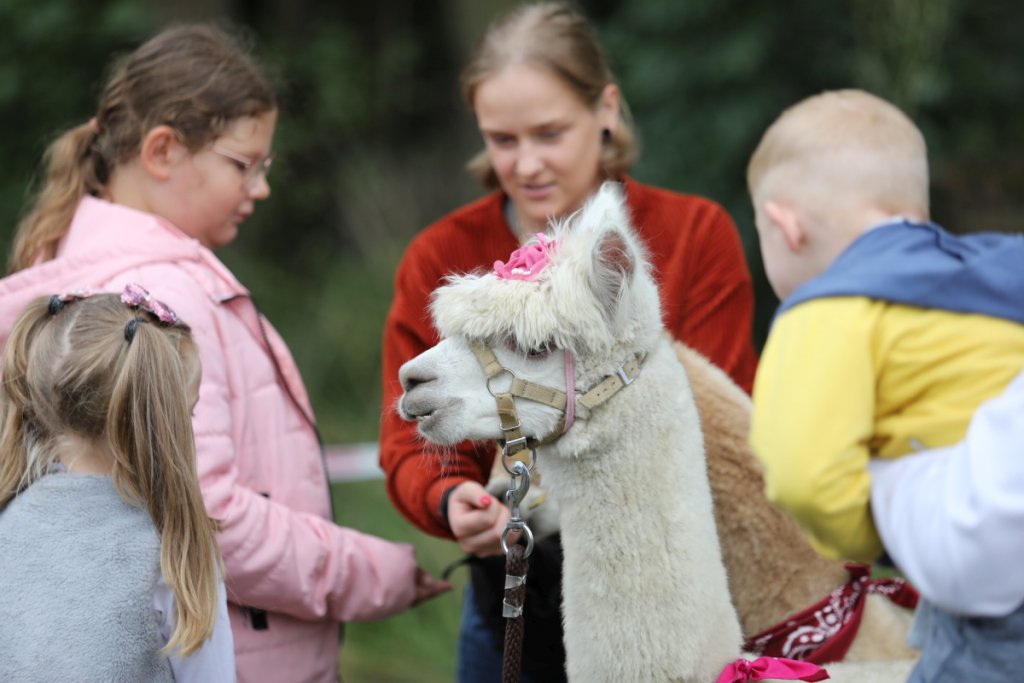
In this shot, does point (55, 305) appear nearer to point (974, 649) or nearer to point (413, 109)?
point (974, 649)

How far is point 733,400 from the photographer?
2.49 metres

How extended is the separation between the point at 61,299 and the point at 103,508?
444 mm

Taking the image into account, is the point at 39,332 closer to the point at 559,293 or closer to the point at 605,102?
the point at 559,293

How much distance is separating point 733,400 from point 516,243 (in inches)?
28.3

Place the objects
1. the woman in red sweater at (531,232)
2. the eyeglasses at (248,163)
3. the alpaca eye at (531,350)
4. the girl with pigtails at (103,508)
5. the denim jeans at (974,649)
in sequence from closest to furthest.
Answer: the denim jeans at (974,649) < the girl with pigtails at (103,508) < the alpaca eye at (531,350) < the woman in red sweater at (531,232) < the eyeglasses at (248,163)

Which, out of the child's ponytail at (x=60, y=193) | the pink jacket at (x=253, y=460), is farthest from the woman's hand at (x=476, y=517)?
the child's ponytail at (x=60, y=193)

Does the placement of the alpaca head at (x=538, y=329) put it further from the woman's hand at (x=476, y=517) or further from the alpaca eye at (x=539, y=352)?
the woman's hand at (x=476, y=517)

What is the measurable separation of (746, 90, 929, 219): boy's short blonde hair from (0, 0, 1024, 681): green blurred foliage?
1.88m

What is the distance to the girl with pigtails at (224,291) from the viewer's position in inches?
101

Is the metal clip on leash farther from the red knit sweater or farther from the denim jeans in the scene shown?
the denim jeans

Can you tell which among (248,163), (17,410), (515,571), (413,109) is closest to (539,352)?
(515,571)

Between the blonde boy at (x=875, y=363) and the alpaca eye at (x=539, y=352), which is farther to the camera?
the alpaca eye at (x=539, y=352)

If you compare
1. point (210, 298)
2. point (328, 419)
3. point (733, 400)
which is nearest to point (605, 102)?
point (733, 400)

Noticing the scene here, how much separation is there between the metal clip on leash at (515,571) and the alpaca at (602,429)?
78mm
